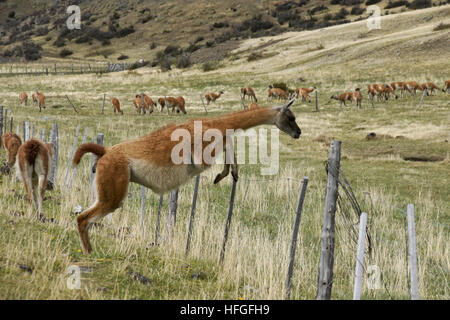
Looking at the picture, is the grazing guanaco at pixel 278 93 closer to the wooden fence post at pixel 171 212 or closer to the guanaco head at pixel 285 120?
the wooden fence post at pixel 171 212

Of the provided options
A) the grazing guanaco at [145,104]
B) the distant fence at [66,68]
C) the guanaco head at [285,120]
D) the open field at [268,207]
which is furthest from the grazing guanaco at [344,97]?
the distant fence at [66,68]

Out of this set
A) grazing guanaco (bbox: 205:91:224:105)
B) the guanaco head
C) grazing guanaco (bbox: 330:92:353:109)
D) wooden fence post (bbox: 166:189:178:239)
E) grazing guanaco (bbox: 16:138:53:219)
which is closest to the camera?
the guanaco head

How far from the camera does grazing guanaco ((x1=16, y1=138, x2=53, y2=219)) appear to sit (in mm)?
8133

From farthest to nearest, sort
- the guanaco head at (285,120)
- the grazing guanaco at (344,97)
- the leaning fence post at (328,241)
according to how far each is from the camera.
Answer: the grazing guanaco at (344,97), the guanaco head at (285,120), the leaning fence post at (328,241)

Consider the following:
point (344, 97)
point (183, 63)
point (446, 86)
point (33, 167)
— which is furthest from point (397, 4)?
point (33, 167)

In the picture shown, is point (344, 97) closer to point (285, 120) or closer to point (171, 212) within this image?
point (171, 212)

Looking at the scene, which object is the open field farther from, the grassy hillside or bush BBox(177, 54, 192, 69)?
the grassy hillside

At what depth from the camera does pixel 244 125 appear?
483cm

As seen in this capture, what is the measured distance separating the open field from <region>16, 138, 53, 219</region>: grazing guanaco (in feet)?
1.43

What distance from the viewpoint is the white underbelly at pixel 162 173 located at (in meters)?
4.82

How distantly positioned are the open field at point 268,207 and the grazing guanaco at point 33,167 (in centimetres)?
44

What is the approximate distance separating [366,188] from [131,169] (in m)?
10.4

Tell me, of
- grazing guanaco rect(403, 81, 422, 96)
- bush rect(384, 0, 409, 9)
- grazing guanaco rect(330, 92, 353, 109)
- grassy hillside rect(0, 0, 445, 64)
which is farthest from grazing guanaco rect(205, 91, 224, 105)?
bush rect(384, 0, 409, 9)
